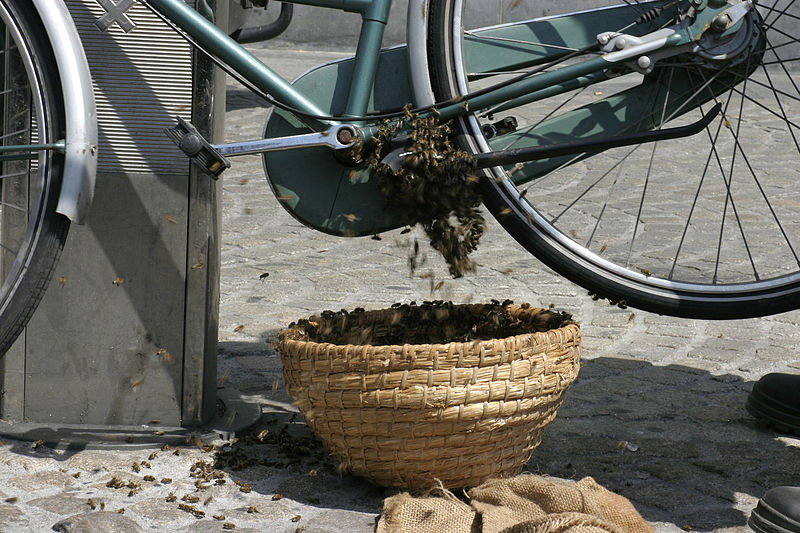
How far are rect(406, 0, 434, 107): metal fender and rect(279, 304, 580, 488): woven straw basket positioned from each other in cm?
66

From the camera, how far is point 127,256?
2.48 m

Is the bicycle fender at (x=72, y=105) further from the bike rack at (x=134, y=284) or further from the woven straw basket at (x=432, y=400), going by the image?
the woven straw basket at (x=432, y=400)

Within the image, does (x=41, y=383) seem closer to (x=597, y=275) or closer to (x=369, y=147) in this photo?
(x=369, y=147)

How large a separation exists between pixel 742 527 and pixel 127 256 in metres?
1.57

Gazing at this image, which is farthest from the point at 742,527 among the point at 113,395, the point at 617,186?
the point at 617,186

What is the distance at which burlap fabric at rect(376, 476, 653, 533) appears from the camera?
6.27 ft

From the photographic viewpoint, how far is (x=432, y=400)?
6.64 feet

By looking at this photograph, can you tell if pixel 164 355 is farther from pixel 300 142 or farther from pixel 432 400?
pixel 432 400

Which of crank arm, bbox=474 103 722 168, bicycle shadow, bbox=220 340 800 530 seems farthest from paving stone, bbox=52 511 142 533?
crank arm, bbox=474 103 722 168

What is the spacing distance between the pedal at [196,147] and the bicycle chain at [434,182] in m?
0.36

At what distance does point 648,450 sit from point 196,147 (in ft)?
4.40

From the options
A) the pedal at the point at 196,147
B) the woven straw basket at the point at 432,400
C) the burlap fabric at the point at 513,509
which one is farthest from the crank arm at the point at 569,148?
the burlap fabric at the point at 513,509

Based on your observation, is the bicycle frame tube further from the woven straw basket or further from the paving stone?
the paving stone

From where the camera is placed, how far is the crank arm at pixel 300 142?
227cm
